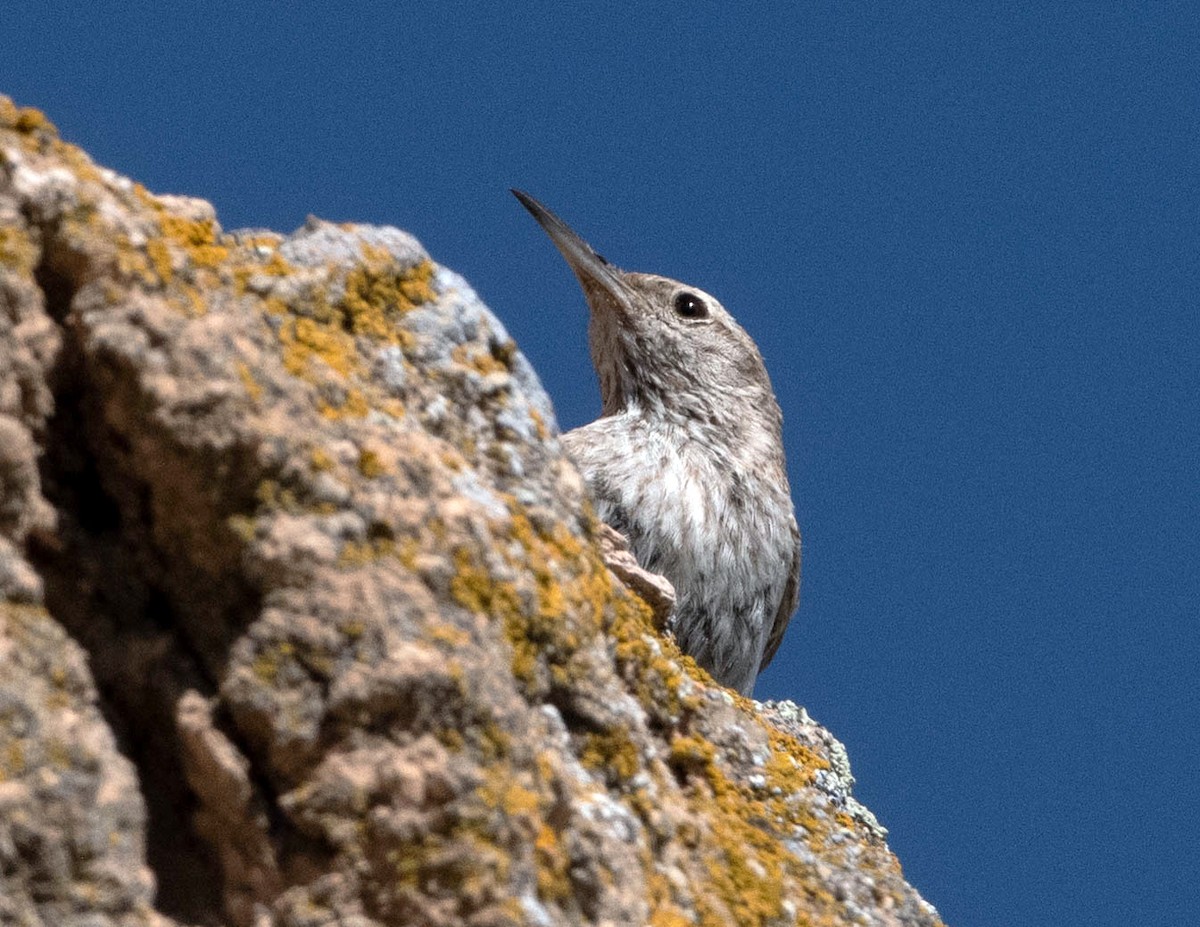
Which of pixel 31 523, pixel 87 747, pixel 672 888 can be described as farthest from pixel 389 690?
pixel 672 888

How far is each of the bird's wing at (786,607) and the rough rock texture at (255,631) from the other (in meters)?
4.85

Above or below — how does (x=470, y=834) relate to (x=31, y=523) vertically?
below

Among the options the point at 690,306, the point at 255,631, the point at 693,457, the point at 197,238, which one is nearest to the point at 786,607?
the point at 693,457

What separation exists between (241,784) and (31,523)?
2.20 feet


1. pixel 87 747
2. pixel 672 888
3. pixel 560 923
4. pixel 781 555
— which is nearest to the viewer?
pixel 87 747

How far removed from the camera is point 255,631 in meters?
2.95

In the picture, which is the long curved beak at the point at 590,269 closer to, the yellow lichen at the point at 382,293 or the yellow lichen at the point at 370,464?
the yellow lichen at the point at 382,293

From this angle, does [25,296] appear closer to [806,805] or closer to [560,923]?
[560,923]

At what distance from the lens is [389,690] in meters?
2.94

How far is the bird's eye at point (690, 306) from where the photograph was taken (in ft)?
31.1

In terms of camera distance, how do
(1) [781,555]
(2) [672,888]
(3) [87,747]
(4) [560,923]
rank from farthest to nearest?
1. (1) [781,555]
2. (2) [672,888]
3. (4) [560,923]
4. (3) [87,747]

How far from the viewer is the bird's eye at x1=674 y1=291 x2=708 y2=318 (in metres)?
9.48

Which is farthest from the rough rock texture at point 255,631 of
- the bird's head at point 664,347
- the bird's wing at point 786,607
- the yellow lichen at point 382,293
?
the bird's head at point 664,347

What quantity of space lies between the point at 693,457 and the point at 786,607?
4.35 feet
